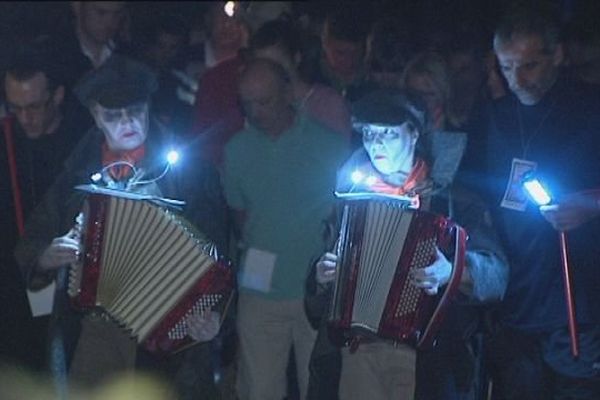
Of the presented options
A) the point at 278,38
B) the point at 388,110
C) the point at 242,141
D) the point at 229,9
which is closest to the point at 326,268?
the point at 388,110

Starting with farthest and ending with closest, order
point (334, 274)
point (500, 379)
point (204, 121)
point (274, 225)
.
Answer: point (204, 121)
point (274, 225)
point (500, 379)
point (334, 274)

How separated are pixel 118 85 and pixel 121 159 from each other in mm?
297

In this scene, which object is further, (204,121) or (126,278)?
(204,121)

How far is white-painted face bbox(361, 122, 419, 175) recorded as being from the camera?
14.5 feet

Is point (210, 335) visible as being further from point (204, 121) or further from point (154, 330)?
point (204, 121)

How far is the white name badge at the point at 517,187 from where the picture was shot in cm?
458

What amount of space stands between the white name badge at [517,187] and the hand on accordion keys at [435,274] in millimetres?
566

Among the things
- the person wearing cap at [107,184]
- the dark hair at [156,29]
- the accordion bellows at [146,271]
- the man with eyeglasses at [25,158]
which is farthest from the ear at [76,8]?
the accordion bellows at [146,271]

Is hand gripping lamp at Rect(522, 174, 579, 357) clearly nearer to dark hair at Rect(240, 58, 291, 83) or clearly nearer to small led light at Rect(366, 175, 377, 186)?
small led light at Rect(366, 175, 377, 186)

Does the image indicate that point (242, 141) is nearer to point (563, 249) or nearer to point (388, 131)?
point (388, 131)

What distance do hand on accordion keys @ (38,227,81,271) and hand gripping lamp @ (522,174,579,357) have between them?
1.67 meters

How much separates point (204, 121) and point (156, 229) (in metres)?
1.54

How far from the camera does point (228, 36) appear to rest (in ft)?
22.4

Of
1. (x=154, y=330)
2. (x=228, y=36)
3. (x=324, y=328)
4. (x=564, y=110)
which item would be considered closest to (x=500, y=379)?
(x=324, y=328)
